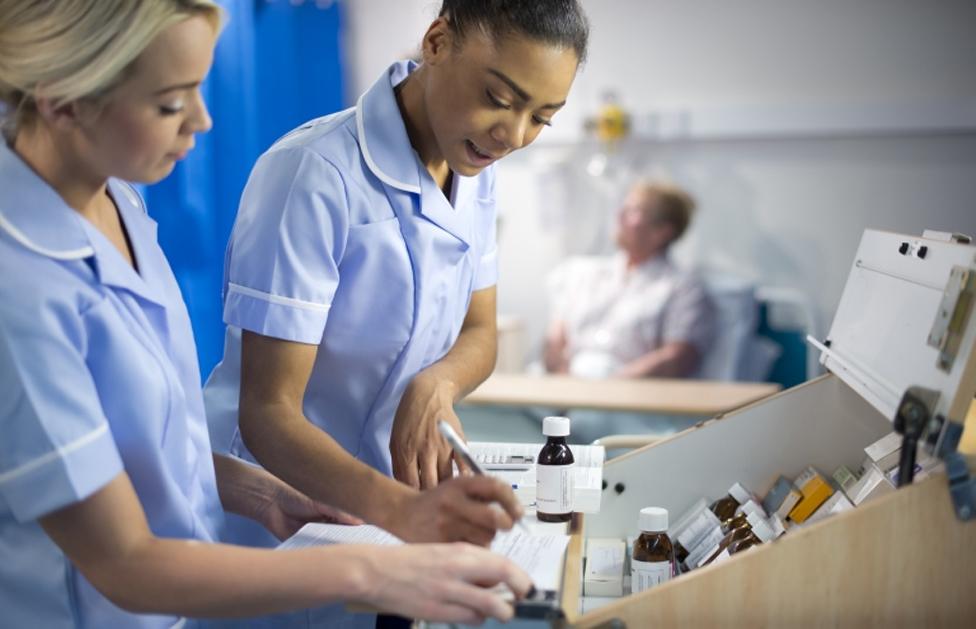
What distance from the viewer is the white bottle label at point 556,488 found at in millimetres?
1424

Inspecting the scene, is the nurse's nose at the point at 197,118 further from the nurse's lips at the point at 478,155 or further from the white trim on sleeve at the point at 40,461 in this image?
the nurse's lips at the point at 478,155

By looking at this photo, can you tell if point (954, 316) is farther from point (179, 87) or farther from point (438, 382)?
point (179, 87)

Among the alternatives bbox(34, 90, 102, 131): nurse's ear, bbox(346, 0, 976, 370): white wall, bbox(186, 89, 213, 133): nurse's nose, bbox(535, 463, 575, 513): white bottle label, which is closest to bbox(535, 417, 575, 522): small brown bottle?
bbox(535, 463, 575, 513): white bottle label

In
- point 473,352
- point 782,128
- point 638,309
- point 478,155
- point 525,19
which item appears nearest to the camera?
point 525,19

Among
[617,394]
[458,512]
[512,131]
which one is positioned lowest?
[617,394]

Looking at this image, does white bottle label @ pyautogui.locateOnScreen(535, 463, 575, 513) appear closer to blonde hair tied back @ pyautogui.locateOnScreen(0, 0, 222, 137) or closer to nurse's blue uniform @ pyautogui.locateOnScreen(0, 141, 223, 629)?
nurse's blue uniform @ pyautogui.locateOnScreen(0, 141, 223, 629)

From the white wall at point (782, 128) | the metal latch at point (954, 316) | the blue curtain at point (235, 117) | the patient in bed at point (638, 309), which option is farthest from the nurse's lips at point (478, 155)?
the white wall at point (782, 128)

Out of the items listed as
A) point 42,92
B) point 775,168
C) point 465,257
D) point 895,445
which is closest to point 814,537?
point 895,445

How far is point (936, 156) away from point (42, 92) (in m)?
4.78

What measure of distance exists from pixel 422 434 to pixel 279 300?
0.29 m

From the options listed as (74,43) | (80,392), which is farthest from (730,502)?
(74,43)

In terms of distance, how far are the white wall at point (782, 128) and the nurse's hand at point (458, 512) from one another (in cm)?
411

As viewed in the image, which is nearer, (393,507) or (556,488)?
(393,507)

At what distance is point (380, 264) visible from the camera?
4.85 feet
